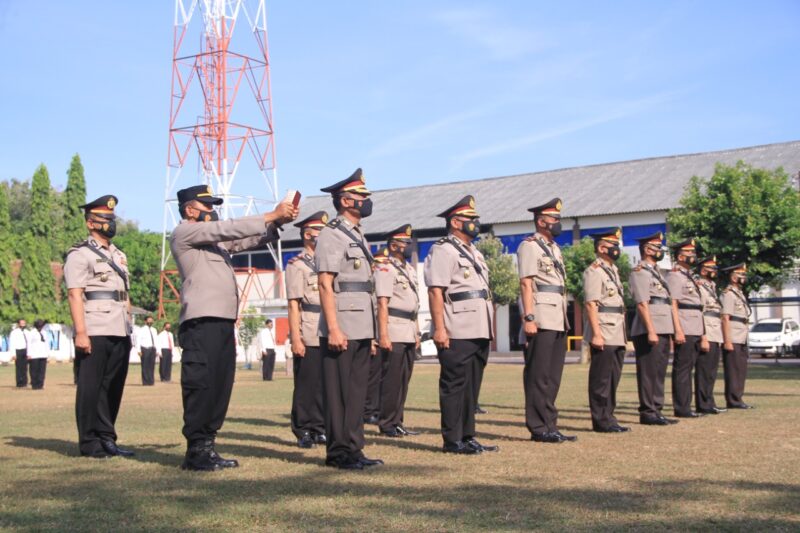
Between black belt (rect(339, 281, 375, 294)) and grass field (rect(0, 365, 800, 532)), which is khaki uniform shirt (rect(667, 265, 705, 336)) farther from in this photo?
black belt (rect(339, 281, 375, 294))

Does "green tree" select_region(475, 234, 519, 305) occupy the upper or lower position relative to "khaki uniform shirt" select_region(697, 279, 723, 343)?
upper

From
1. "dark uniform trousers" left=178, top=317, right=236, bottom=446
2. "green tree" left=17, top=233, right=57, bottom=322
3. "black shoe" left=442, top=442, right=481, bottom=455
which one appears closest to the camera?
"dark uniform trousers" left=178, top=317, right=236, bottom=446

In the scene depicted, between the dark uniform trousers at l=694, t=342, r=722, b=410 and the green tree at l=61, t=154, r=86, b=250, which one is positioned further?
the green tree at l=61, t=154, r=86, b=250

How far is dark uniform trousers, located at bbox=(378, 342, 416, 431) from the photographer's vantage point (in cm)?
1072

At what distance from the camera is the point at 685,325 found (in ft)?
41.6

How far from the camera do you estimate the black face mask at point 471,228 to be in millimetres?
9016

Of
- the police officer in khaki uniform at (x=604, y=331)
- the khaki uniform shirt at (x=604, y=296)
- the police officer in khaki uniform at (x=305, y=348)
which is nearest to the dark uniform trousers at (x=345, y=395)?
the police officer in khaki uniform at (x=305, y=348)

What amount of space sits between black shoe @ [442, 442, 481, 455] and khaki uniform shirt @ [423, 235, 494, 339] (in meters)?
0.92

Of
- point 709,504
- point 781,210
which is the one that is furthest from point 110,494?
point 781,210

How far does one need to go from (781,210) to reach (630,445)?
902 inches

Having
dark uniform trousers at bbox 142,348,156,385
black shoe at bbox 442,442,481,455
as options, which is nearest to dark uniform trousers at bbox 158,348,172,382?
dark uniform trousers at bbox 142,348,156,385

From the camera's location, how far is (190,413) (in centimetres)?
764

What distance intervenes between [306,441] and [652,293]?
4.75 m

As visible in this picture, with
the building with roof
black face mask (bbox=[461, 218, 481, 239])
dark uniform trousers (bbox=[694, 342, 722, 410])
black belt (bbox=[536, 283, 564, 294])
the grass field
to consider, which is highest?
the building with roof
